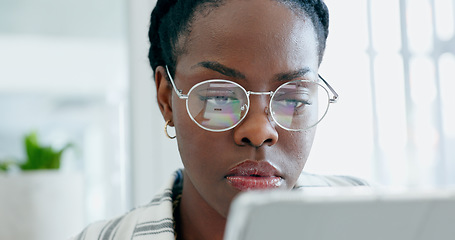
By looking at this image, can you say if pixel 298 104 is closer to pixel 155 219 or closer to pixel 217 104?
pixel 217 104

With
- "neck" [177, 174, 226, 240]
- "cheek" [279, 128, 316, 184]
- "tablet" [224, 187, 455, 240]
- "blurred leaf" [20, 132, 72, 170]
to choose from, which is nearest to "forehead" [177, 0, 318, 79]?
"cheek" [279, 128, 316, 184]

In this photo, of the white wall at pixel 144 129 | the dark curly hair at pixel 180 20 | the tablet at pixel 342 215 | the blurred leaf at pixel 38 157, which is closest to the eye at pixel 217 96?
the dark curly hair at pixel 180 20

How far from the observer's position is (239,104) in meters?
0.71

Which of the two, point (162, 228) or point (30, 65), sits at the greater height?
point (30, 65)

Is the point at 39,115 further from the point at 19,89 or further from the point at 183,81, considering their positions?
the point at 183,81

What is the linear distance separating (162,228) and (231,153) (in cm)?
23

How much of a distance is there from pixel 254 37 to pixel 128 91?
928 millimetres

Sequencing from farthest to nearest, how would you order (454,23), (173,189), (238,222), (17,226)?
(454,23), (17,226), (173,189), (238,222)

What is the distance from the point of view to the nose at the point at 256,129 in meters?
0.69

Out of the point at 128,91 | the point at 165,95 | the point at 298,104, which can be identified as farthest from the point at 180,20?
the point at 128,91

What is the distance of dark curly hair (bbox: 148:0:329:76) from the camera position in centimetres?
80

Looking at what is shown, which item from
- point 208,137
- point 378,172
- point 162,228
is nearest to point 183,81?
point 208,137

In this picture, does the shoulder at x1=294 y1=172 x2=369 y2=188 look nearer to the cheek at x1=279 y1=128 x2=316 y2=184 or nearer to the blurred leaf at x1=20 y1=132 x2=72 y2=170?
the cheek at x1=279 y1=128 x2=316 y2=184

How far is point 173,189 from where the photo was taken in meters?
1.04
